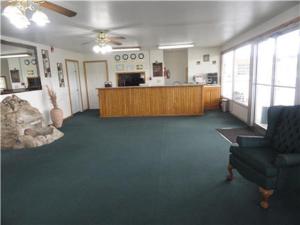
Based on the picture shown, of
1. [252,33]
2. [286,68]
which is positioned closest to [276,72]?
[286,68]

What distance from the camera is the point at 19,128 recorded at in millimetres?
4500

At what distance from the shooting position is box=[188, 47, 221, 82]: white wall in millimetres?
8391

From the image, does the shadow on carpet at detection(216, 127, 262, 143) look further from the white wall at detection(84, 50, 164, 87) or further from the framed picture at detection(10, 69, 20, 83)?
the framed picture at detection(10, 69, 20, 83)

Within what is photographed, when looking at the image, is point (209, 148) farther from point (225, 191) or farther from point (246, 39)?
point (246, 39)

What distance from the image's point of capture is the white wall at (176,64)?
961 centimetres

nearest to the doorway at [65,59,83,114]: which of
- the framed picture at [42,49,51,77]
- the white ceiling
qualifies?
the framed picture at [42,49,51,77]

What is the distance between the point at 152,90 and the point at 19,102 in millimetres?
3798

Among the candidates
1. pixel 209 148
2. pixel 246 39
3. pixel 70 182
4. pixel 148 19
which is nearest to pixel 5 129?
pixel 70 182

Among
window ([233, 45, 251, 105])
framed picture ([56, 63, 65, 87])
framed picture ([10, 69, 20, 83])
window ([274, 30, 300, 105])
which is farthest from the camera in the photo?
framed picture ([56, 63, 65, 87])

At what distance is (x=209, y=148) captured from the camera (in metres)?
3.92

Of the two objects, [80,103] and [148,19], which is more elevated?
[148,19]

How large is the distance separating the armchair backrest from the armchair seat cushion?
158 millimetres

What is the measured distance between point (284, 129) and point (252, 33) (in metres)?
3.47

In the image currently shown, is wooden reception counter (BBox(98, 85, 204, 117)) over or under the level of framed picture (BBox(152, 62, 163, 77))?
under
